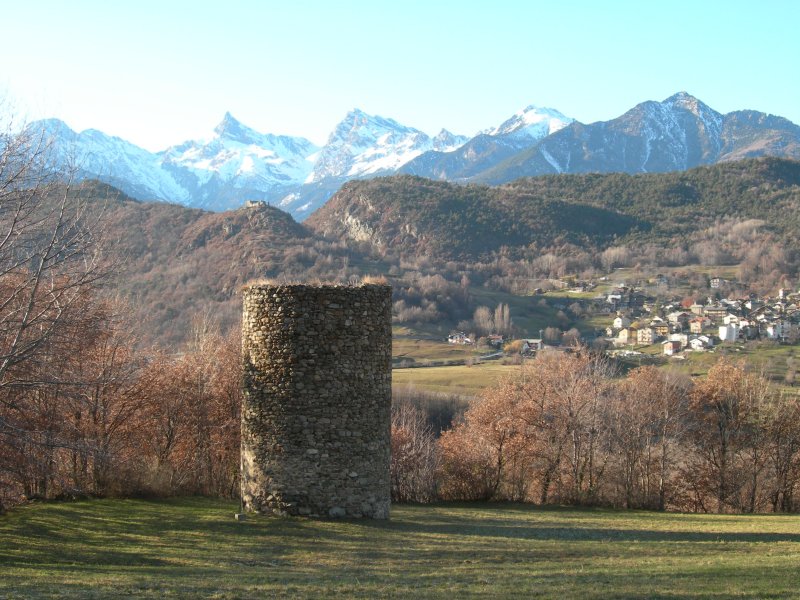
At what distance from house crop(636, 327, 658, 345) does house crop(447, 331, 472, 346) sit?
2375 centimetres

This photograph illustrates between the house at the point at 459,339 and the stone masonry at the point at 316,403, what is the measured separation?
99799mm

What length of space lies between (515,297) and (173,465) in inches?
5153

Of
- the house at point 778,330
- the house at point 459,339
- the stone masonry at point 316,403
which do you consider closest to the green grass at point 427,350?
the house at point 459,339

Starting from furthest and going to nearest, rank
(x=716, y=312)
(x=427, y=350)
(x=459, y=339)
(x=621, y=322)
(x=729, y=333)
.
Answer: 1. (x=716, y=312)
2. (x=621, y=322)
3. (x=459, y=339)
4. (x=729, y=333)
5. (x=427, y=350)

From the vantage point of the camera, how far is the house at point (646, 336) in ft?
379

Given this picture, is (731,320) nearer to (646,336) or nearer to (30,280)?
(646,336)

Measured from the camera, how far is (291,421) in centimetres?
1861

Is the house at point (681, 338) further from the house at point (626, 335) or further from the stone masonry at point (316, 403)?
the stone masonry at point (316, 403)

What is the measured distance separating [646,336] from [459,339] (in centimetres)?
2634

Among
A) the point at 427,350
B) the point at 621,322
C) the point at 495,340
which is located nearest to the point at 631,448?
the point at 427,350

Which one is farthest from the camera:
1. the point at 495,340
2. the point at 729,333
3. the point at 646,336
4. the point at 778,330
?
the point at 495,340

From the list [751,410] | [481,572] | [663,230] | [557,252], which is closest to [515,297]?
[557,252]

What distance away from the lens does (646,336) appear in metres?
117

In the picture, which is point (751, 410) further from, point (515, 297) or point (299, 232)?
point (299, 232)
